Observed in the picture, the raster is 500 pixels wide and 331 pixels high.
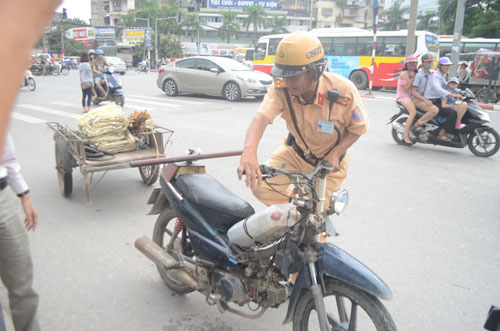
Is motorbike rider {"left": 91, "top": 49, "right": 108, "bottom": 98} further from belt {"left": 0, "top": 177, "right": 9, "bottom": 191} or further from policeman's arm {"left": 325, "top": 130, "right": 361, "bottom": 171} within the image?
policeman's arm {"left": 325, "top": 130, "right": 361, "bottom": 171}

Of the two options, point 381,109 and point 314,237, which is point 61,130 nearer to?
point 314,237

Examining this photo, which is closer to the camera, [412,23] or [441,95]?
[441,95]

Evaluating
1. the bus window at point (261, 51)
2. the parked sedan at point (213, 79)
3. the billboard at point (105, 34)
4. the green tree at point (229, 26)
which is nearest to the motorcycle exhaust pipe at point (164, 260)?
the parked sedan at point (213, 79)

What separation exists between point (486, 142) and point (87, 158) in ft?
22.0

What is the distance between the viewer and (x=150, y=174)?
5.21 metres

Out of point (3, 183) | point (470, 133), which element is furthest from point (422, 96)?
point (3, 183)

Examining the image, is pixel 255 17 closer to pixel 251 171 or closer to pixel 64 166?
pixel 64 166

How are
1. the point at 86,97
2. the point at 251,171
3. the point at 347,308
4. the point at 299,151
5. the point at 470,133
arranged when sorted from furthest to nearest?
1. the point at 86,97
2. the point at 470,133
3. the point at 299,151
4. the point at 347,308
5. the point at 251,171

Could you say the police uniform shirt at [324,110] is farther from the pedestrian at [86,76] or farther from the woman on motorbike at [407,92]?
the pedestrian at [86,76]

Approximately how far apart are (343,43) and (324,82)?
65.4ft

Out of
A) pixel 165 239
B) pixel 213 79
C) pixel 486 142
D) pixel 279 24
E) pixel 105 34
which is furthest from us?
pixel 279 24

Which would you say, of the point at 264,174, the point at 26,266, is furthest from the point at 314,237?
the point at 26,266

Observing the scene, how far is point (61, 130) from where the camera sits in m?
4.96

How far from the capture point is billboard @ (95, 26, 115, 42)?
6049 centimetres
